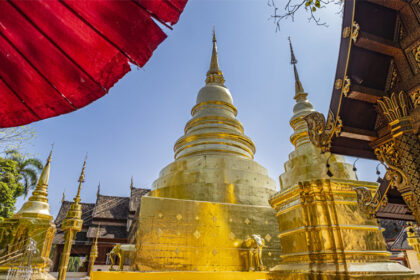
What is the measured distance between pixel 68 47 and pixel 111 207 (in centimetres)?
2507

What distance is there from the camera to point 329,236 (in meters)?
5.13

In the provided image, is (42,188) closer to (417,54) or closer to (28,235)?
(28,235)

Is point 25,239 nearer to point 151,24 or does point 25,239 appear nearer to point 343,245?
point 343,245

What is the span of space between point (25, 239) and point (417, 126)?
11.8m

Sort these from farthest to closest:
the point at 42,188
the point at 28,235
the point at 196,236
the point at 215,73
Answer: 1. the point at 215,73
2. the point at 42,188
3. the point at 28,235
4. the point at 196,236

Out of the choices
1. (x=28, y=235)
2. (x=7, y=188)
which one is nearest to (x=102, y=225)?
(x=7, y=188)

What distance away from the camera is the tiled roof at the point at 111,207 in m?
23.1

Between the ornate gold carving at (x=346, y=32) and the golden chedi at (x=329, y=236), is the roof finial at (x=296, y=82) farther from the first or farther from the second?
the ornate gold carving at (x=346, y=32)

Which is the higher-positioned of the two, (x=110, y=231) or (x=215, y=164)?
(x=215, y=164)

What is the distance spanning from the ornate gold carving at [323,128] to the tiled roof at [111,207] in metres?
22.7

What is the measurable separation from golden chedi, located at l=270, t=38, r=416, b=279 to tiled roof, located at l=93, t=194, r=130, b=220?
802 inches

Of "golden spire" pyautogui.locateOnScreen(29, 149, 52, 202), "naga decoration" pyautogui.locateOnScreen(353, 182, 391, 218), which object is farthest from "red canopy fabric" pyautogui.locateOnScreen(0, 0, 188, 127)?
"golden spire" pyautogui.locateOnScreen(29, 149, 52, 202)

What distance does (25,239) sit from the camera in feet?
31.1

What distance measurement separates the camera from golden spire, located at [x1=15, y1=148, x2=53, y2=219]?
10188mm
